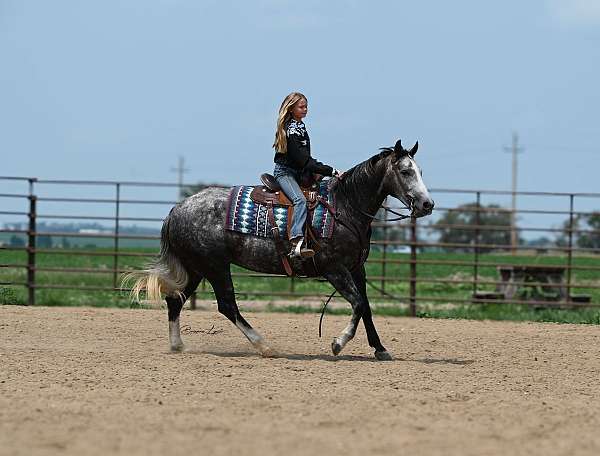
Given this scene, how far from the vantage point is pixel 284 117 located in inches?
340

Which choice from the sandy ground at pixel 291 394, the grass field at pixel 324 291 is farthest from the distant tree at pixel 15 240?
the sandy ground at pixel 291 394

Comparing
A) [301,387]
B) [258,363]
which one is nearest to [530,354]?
[258,363]

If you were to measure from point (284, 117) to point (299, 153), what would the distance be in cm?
35

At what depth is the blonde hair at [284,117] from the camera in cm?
859

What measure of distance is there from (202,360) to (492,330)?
15.7ft

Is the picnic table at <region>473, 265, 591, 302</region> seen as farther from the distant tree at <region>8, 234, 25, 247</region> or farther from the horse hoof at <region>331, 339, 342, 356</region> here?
the distant tree at <region>8, 234, 25, 247</region>

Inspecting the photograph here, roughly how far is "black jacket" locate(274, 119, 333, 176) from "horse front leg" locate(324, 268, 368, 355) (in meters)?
0.90

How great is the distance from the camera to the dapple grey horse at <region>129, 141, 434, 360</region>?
8.55 metres

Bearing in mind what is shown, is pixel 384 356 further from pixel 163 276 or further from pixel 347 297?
pixel 163 276

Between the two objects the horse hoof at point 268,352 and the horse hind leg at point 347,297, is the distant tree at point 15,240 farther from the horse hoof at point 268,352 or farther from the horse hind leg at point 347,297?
the horse hind leg at point 347,297

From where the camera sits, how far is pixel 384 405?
6.04 m

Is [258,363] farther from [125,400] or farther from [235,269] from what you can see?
[235,269]

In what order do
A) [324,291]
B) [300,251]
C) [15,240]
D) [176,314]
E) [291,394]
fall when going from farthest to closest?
1. [15,240]
2. [324,291]
3. [176,314]
4. [300,251]
5. [291,394]

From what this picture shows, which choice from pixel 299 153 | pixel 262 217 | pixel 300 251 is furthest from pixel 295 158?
pixel 300 251
